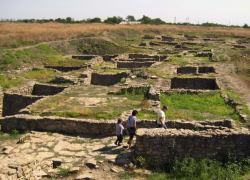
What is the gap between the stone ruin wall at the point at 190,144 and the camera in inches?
283

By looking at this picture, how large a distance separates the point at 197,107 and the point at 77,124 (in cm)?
504

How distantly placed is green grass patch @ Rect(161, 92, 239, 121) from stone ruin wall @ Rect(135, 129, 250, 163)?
3193 mm

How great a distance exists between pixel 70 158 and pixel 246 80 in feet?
47.0

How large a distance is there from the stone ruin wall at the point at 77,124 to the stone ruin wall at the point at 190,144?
58.6 inches

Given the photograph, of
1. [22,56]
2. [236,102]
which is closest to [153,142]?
[236,102]

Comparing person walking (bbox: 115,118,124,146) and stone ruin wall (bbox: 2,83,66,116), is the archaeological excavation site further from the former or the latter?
person walking (bbox: 115,118,124,146)

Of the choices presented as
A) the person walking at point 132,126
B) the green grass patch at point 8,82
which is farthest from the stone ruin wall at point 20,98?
the person walking at point 132,126

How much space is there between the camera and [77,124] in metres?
9.48

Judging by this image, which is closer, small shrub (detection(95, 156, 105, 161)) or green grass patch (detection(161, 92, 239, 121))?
small shrub (detection(95, 156, 105, 161))

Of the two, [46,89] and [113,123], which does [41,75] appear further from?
[113,123]

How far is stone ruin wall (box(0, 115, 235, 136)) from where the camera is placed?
9.19 meters

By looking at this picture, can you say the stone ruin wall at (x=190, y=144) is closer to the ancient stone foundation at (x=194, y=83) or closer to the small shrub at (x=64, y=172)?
the small shrub at (x=64, y=172)

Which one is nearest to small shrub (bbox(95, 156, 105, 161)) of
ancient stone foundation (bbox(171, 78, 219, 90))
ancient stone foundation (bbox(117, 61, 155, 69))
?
ancient stone foundation (bbox(171, 78, 219, 90))

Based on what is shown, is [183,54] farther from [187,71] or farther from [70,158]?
[70,158]
